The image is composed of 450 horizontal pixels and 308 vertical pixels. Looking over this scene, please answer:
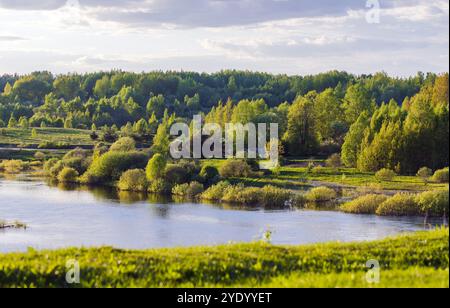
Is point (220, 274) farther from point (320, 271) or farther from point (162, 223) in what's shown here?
point (162, 223)

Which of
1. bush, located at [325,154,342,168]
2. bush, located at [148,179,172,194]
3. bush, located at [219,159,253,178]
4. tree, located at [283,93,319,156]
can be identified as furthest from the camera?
tree, located at [283,93,319,156]

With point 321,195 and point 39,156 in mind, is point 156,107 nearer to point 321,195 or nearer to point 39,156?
point 39,156

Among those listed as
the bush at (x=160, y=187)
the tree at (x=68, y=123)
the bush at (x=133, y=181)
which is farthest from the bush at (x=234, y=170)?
the tree at (x=68, y=123)

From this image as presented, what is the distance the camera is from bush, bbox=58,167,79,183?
70.5 m

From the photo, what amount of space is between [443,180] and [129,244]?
32365mm

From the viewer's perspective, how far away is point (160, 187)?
62.4m

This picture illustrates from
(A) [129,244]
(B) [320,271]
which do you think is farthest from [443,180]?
(B) [320,271]

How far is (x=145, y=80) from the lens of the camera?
168 m

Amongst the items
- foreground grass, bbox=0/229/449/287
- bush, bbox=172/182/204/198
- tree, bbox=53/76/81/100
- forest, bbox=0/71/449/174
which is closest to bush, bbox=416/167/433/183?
Result: forest, bbox=0/71/449/174

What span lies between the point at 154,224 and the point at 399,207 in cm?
1667

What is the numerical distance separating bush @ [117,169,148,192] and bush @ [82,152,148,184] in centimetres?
386

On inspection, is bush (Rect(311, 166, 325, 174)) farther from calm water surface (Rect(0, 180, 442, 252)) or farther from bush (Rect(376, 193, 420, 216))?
bush (Rect(376, 193, 420, 216))

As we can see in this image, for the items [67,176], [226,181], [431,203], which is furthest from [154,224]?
[67,176]
